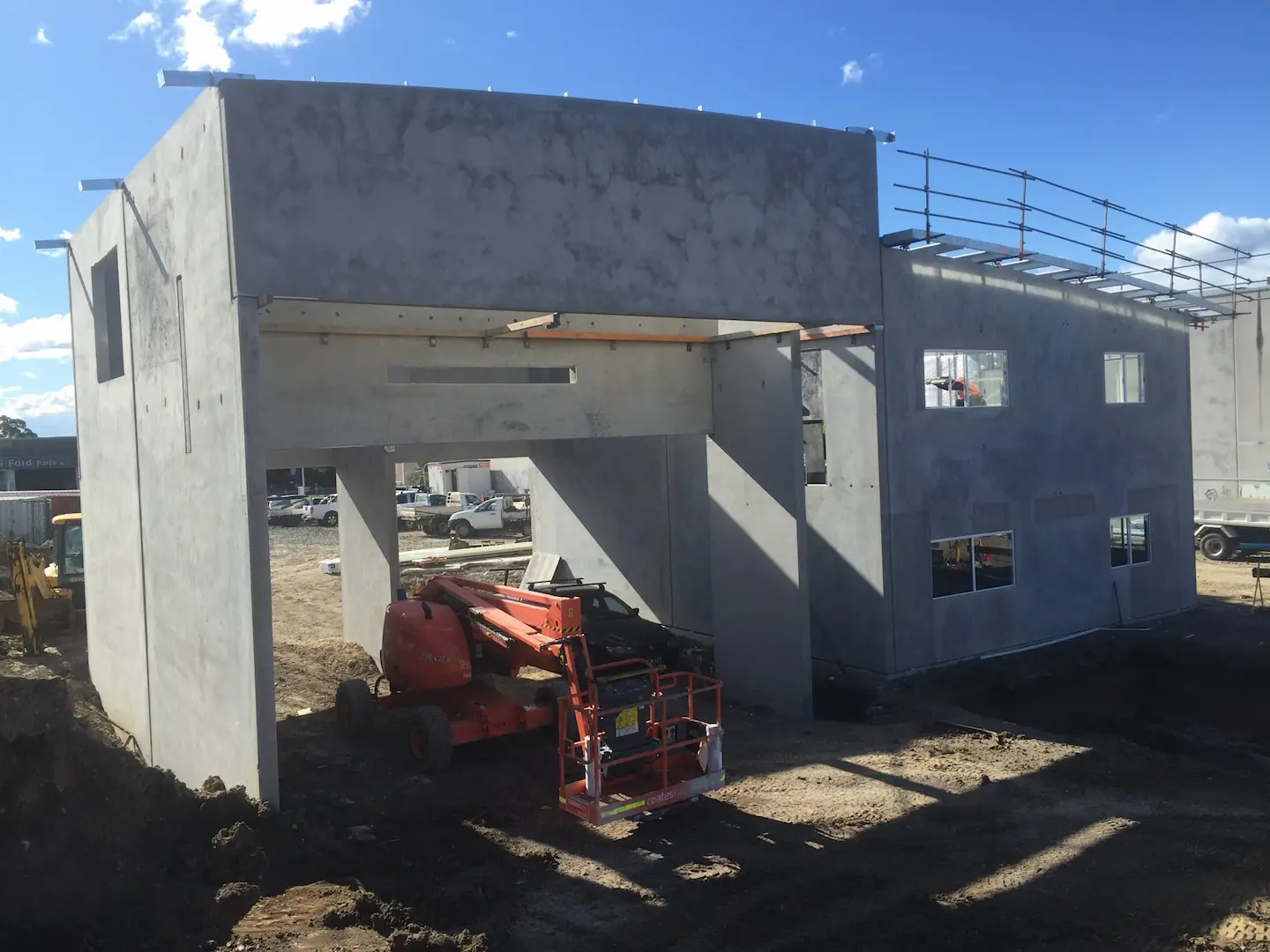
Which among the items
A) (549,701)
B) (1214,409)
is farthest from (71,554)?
(1214,409)

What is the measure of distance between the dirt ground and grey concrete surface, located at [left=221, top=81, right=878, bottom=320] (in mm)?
4955

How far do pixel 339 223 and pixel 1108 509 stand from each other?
51.0ft

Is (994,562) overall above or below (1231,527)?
above

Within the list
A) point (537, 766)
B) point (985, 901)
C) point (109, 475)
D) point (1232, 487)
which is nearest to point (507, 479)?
point (1232, 487)

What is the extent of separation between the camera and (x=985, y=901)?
25.4ft

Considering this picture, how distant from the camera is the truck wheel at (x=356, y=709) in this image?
13.2m

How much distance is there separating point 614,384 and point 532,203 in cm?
403

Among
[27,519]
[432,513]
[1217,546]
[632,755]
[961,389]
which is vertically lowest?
[1217,546]

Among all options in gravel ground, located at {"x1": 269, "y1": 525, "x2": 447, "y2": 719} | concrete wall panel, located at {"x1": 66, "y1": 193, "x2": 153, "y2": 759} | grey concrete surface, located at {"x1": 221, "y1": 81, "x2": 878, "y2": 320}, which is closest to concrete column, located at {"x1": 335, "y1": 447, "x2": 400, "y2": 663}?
gravel ground, located at {"x1": 269, "y1": 525, "x2": 447, "y2": 719}

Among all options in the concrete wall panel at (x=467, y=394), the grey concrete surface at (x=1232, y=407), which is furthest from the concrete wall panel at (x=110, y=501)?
the grey concrete surface at (x=1232, y=407)

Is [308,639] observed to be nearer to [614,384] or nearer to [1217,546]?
[614,384]

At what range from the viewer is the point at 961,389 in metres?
16.7

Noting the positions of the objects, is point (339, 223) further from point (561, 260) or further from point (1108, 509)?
point (1108, 509)

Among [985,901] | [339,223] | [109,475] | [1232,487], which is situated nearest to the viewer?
[985,901]
